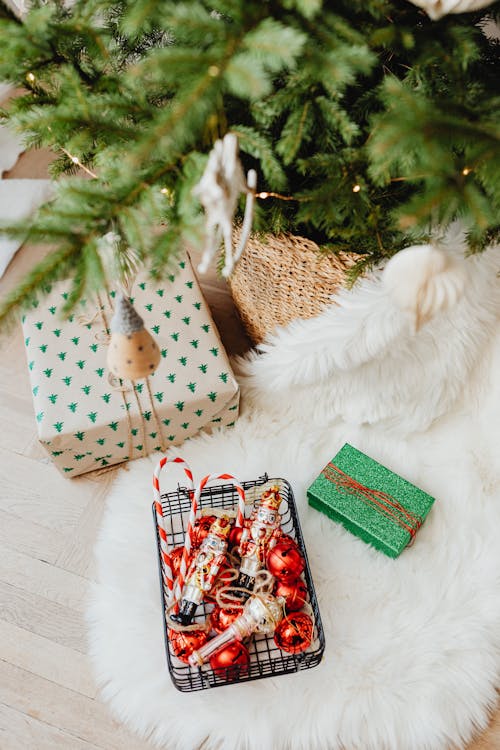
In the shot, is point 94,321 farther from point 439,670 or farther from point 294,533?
point 439,670

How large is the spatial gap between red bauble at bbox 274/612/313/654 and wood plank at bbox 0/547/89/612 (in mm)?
421

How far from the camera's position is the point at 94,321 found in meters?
1.13

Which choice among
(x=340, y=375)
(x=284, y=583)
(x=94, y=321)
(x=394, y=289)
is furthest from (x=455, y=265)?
(x=94, y=321)

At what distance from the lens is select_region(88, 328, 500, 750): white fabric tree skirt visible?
98 cm

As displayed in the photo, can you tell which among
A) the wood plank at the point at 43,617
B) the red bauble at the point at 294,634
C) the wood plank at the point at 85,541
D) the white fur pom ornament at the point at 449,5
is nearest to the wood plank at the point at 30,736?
the wood plank at the point at 43,617

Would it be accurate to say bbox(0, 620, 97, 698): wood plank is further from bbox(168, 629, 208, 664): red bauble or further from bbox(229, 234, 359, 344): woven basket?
bbox(229, 234, 359, 344): woven basket

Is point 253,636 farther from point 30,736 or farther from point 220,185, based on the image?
point 220,185

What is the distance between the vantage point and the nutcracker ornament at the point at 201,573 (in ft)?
3.10

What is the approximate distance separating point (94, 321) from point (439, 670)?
933 millimetres

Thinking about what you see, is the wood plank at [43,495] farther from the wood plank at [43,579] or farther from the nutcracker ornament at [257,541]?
the nutcracker ornament at [257,541]

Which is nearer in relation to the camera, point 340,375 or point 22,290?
point 22,290

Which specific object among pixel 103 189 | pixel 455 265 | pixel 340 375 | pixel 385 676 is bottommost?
pixel 385 676

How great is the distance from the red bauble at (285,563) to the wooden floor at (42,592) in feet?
1.33

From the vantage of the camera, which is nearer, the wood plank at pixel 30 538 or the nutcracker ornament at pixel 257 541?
the nutcracker ornament at pixel 257 541
